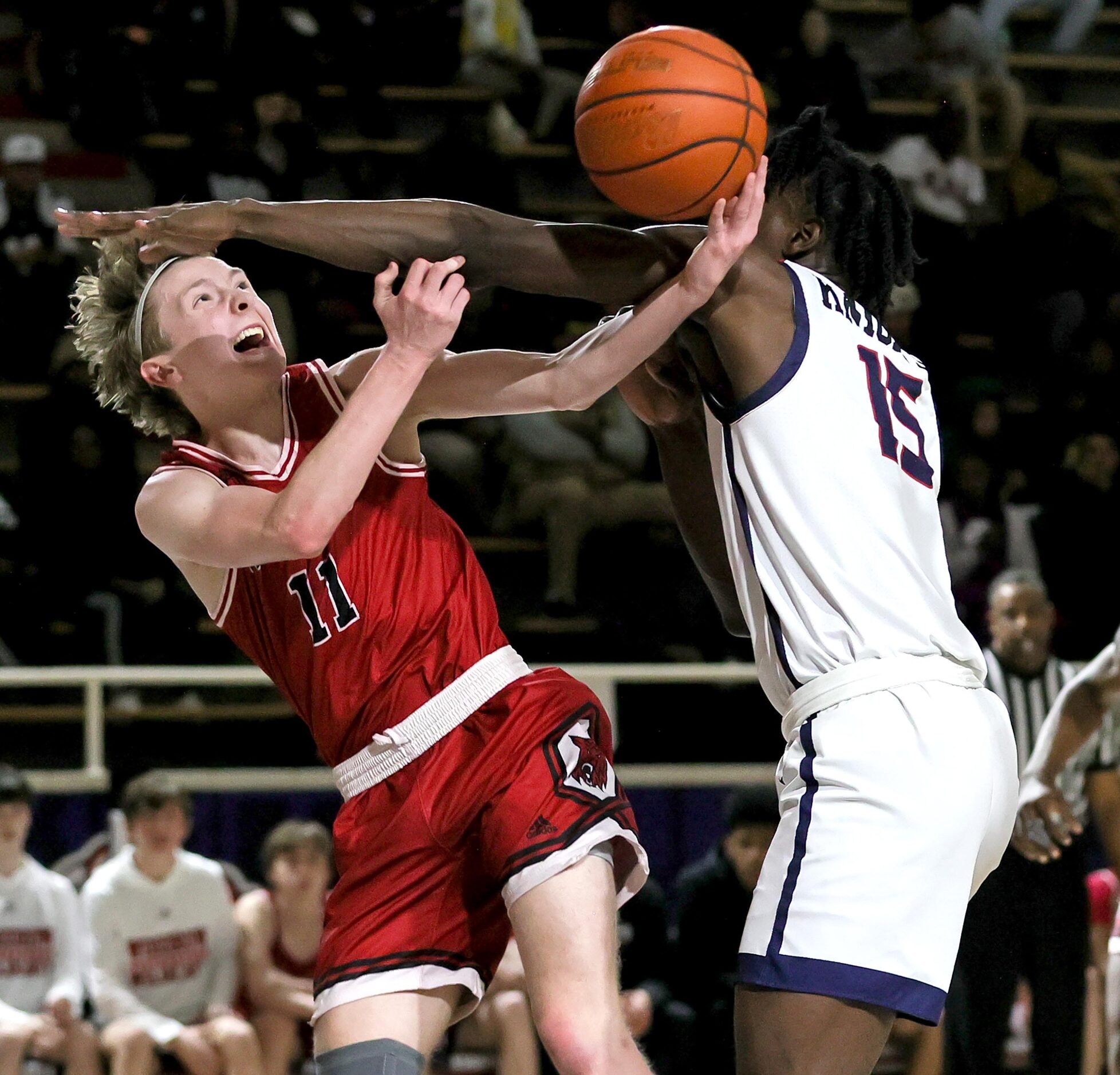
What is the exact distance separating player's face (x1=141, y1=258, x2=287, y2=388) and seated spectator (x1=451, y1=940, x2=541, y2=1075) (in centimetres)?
350

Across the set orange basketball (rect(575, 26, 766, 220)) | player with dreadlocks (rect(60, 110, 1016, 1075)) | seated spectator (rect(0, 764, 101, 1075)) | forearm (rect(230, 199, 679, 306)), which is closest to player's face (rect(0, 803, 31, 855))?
seated spectator (rect(0, 764, 101, 1075))

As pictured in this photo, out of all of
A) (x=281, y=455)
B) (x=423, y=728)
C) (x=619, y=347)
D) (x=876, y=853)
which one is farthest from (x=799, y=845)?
(x=281, y=455)

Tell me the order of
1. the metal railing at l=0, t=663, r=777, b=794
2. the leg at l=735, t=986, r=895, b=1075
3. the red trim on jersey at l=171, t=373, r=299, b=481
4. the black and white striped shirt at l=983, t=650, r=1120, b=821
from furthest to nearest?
the metal railing at l=0, t=663, r=777, b=794 < the black and white striped shirt at l=983, t=650, r=1120, b=821 < the red trim on jersey at l=171, t=373, r=299, b=481 < the leg at l=735, t=986, r=895, b=1075

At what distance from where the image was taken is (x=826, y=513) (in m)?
2.82

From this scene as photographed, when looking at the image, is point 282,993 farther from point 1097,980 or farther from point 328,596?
point 328,596

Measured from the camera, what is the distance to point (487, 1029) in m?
6.19

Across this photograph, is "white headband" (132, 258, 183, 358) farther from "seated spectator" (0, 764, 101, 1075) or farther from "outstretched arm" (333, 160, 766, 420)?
"seated spectator" (0, 764, 101, 1075)

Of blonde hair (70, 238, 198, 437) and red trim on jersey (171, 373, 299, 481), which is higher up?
blonde hair (70, 238, 198, 437)

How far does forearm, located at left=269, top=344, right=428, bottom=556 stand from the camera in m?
2.79

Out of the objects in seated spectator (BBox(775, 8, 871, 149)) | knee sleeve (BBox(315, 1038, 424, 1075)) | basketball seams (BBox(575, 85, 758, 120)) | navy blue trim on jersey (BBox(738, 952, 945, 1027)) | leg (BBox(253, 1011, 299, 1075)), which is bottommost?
leg (BBox(253, 1011, 299, 1075))

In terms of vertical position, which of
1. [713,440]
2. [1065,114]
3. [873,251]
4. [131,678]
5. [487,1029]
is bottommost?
[487,1029]

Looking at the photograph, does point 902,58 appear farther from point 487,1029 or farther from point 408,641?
point 408,641

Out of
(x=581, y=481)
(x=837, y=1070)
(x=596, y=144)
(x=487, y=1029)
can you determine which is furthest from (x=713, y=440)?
(x=581, y=481)

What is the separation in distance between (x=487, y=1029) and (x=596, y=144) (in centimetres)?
403
